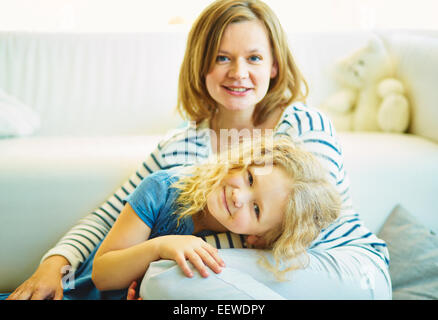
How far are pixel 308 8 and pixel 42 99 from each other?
4.93 feet

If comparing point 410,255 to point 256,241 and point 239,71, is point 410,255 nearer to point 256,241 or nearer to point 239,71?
point 256,241

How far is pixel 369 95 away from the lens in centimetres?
137

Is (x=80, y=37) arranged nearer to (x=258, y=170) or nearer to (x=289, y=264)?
(x=258, y=170)

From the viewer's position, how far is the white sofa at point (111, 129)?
1.00 m

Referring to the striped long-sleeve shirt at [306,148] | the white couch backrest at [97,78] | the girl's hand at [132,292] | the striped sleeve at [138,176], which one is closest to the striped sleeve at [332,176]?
the striped long-sleeve shirt at [306,148]

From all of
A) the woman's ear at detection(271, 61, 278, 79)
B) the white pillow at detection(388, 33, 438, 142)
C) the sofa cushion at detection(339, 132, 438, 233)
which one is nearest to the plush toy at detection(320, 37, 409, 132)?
the white pillow at detection(388, 33, 438, 142)

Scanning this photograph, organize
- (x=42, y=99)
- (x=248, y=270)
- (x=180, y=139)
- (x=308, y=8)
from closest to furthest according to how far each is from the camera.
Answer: (x=248, y=270) → (x=180, y=139) → (x=42, y=99) → (x=308, y=8)

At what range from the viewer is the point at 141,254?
673 millimetres

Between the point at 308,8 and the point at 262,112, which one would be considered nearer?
the point at 262,112

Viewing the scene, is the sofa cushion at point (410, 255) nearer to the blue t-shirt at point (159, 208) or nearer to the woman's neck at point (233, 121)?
the woman's neck at point (233, 121)

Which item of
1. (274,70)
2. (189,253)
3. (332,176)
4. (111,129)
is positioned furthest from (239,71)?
(111,129)

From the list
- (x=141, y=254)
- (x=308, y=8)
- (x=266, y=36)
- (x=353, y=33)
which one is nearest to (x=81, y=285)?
(x=141, y=254)

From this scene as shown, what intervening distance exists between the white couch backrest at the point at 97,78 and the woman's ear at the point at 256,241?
742 mm

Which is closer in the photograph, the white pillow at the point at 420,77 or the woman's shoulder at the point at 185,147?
the woman's shoulder at the point at 185,147
